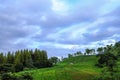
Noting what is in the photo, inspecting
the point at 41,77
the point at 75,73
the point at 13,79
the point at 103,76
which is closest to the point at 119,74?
the point at 103,76

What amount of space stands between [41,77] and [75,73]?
1920 centimetres

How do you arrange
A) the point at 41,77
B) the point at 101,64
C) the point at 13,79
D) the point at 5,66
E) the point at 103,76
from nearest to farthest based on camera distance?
the point at 13,79 → the point at 103,76 → the point at 41,77 → the point at 5,66 → the point at 101,64

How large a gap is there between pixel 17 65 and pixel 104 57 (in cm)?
5479

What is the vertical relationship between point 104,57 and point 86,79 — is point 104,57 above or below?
above

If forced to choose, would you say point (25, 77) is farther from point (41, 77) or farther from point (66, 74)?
point (66, 74)

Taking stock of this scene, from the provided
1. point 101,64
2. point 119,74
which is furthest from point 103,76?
point 101,64

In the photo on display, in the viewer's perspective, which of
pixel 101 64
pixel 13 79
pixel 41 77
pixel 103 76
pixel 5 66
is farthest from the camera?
pixel 101 64

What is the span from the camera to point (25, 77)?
123000mm

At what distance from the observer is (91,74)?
155 meters

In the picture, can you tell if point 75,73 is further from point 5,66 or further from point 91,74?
point 5,66

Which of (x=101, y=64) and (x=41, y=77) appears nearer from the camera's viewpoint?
(x=41, y=77)

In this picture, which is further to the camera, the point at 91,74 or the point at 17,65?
the point at 17,65

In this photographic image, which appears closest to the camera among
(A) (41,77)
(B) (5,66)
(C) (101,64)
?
(A) (41,77)

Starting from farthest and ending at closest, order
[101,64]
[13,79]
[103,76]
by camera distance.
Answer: [101,64]
[103,76]
[13,79]
